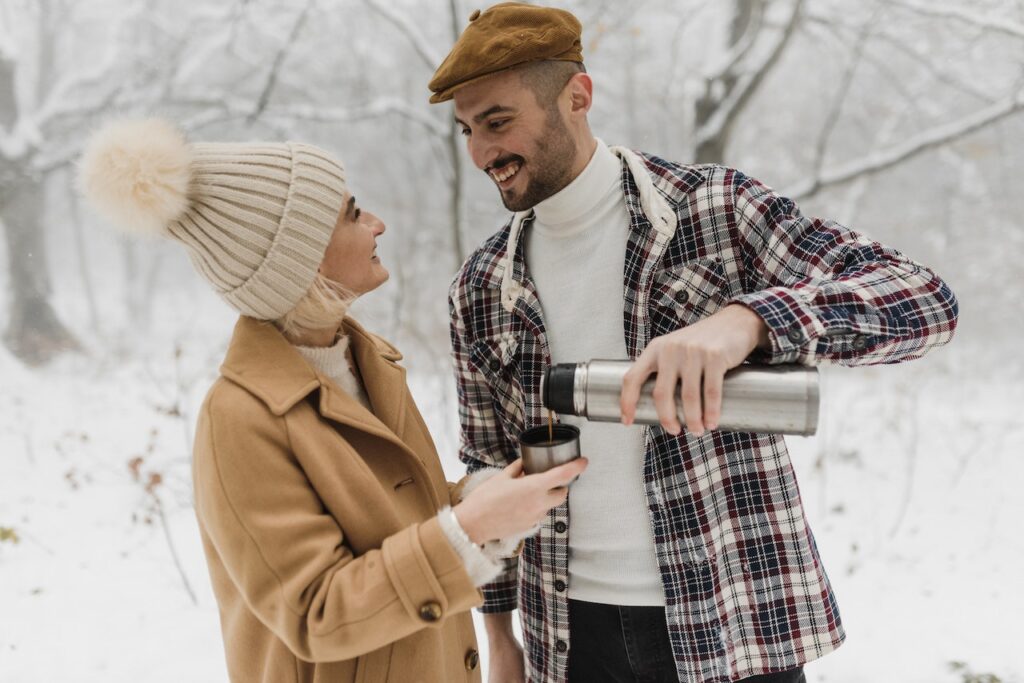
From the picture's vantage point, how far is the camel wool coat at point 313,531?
972 millimetres

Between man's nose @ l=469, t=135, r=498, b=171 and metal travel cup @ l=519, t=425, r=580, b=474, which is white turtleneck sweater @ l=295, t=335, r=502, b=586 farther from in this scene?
man's nose @ l=469, t=135, r=498, b=171

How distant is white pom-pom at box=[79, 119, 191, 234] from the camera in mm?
1059

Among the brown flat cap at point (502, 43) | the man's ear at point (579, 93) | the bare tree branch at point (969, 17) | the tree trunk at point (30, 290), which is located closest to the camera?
the brown flat cap at point (502, 43)

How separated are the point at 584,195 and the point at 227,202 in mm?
779

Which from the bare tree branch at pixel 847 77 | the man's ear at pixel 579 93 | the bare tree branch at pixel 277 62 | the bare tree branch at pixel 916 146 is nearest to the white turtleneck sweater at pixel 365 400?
the man's ear at pixel 579 93

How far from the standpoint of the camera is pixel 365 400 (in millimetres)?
1354

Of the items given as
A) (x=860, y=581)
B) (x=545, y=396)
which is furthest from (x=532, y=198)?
(x=860, y=581)

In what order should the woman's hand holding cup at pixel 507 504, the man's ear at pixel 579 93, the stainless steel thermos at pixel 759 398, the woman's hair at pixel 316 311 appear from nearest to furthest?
1. the stainless steel thermos at pixel 759 398
2. the woman's hand holding cup at pixel 507 504
3. the woman's hair at pixel 316 311
4. the man's ear at pixel 579 93

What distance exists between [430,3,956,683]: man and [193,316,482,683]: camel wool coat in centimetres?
41

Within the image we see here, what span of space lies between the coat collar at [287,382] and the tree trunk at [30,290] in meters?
4.55

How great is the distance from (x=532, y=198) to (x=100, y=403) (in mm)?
4908

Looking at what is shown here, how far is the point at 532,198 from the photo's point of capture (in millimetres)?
1417

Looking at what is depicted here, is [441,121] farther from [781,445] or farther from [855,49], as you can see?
[781,445]

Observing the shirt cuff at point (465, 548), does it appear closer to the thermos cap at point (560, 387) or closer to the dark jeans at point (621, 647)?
the thermos cap at point (560, 387)
